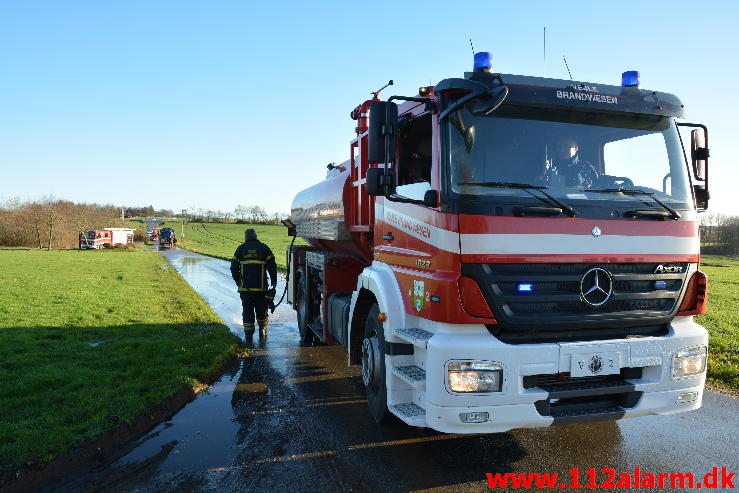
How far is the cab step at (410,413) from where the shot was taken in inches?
145

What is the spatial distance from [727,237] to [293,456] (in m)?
Result: 58.6

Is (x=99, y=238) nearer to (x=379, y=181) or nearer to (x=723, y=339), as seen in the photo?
(x=723, y=339)

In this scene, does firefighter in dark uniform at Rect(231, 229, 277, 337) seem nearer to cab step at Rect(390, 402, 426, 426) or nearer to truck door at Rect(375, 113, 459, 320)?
truck door at Rect(375, 113, 459, 320)

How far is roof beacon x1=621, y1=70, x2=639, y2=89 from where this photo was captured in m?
4.41

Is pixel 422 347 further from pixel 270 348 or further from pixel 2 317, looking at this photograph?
pixel 2 317

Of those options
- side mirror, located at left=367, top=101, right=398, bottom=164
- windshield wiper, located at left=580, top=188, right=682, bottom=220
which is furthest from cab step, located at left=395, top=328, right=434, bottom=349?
windshield wiper, located at left=580, top=188, right=682, bottom=220

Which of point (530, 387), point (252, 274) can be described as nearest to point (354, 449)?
point (530, 387)

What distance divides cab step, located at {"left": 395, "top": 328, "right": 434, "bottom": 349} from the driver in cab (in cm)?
149

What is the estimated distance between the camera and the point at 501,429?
138 inches

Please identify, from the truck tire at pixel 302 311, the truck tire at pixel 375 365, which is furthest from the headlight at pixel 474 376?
the truck tire at pixel 302 311

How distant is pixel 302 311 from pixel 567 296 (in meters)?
5.78

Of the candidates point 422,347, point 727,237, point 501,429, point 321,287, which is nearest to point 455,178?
point 422,347

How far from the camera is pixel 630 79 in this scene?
445cm

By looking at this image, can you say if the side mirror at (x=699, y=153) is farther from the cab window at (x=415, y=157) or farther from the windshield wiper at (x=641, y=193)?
the cab window at (x=415, y=157)
